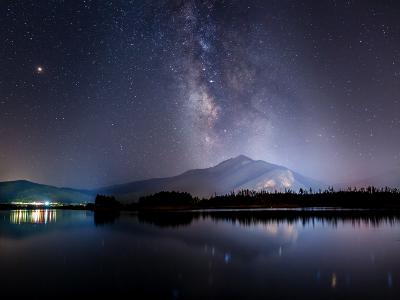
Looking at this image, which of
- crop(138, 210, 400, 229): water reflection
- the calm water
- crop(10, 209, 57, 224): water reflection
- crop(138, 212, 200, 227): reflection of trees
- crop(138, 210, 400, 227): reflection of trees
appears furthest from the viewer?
crop(10, 209, 57, 224): water reflection

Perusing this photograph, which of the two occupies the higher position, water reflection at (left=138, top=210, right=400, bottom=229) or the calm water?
the calm water

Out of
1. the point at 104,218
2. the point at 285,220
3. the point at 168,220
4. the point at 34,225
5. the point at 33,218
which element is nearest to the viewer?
the point at 34,225

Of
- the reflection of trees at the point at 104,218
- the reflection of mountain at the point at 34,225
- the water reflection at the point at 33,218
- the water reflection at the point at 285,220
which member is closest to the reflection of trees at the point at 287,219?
the water reflection at the point at 285,220

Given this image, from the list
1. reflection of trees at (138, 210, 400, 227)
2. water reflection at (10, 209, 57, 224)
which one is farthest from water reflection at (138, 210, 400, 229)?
water reflection at (10, 209, 57, 224)

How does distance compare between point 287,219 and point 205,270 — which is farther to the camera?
point 287,219

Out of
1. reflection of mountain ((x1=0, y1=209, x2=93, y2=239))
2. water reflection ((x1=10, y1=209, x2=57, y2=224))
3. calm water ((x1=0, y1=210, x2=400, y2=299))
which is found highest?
calm water ((x1=0, y1=210, x2=400, y2=299))

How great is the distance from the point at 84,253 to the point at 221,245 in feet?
38.1

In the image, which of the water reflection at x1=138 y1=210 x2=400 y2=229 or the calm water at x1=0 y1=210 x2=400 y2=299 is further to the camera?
the water reflection at x1=138 y1=210 x2=400 y2=229

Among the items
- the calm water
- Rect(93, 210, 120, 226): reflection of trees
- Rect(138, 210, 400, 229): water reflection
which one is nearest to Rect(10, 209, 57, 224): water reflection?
Rect(93, 210, 120, 226): reflection of trees

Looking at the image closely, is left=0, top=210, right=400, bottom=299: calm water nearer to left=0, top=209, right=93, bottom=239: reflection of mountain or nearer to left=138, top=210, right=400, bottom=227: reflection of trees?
left=0, top=209, right=93, bottom=239: reflection of mountain

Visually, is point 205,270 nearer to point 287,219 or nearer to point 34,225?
point 34,225

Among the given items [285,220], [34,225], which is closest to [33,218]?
[34,225]

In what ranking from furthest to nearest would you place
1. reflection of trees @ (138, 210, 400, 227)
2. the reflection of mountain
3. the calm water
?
1. reflection of trees @ (138, 210, 400, 227)
2. the reflection of mountain
3. the calm water

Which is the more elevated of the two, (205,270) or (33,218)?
(205,270)
